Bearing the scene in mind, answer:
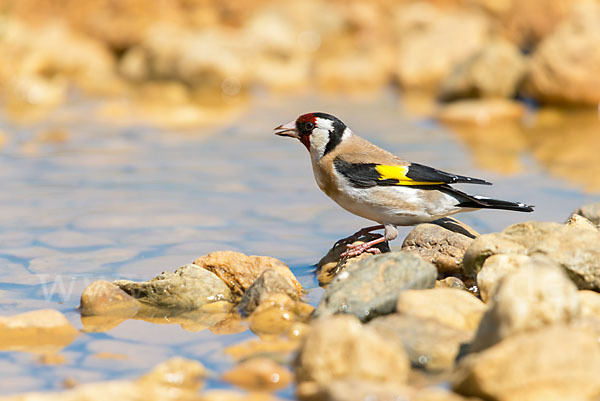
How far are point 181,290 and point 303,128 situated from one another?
1723mm

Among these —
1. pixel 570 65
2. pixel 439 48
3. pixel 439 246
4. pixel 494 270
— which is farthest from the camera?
pixel 439 48

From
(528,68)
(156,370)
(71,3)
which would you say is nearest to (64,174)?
(156,370)

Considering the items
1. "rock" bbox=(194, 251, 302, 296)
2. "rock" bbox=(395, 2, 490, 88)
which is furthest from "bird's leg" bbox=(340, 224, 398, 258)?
"rock" bbox=(395, 2, 490, 88)

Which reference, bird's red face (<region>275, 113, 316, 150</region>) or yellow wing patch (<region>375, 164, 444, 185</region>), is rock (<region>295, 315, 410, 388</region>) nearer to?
yellow wing patch (<region>375, 164, 444, 185</region>)

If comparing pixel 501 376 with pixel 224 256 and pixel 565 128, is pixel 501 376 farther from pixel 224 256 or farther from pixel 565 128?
pixel 565 128

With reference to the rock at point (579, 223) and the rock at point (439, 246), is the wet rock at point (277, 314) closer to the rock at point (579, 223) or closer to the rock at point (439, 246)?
the rock at point (439, 246)

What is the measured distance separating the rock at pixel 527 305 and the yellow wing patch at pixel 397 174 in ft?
6.32

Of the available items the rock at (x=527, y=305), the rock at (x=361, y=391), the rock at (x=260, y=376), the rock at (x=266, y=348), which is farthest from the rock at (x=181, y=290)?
the rock at (x=527, y=305)

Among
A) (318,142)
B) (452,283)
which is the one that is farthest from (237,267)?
(452,283)

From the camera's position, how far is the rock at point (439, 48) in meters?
15.4

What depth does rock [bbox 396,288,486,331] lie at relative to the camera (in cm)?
432

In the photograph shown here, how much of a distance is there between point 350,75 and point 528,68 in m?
4.10

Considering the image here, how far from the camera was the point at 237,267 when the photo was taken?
17.6 feet

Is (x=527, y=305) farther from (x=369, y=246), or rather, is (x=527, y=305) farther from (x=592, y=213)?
(x=592, y=213)
